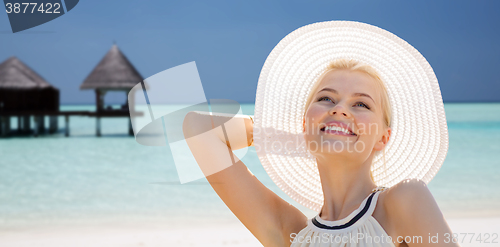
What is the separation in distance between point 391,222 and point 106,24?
52.8 metres

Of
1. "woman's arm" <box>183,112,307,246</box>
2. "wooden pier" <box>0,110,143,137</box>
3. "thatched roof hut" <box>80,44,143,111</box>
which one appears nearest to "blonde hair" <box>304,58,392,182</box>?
"woman's arm" <box>183,112,307,246</box>

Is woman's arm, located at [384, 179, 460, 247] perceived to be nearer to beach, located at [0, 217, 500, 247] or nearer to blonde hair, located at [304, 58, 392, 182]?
blonde hair, located at [304, 58, 392, 182]

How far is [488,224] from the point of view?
16.3ft

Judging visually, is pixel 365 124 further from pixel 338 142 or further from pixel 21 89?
pixel 21 89

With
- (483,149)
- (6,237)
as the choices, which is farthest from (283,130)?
(483,149)

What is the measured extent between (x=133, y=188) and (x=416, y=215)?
8355 millimetres

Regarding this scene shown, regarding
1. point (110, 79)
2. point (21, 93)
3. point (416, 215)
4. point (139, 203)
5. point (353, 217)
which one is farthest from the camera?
point (21, 93)

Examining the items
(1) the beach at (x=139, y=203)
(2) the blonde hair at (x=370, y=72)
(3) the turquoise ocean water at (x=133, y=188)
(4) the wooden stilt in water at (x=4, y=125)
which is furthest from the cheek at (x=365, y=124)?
(4) the wooden stilt in water at (x=4, y=125)

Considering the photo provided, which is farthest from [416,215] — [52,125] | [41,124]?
[41,124]

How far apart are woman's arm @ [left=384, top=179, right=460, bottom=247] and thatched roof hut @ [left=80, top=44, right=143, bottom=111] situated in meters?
20.2

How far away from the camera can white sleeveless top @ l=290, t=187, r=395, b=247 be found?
119 cm

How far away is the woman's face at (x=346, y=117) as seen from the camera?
4.24 ft

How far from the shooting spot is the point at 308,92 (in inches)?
67.8

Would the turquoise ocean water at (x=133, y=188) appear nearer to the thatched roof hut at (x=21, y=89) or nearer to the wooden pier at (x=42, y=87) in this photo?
the wooden pier at (x=42, y=87)
